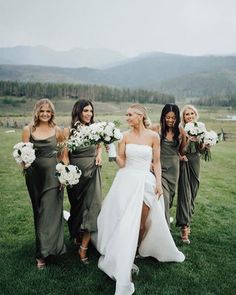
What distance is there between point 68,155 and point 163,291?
125 inches

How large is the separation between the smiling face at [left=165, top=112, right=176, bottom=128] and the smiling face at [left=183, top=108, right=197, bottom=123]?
0.68 m

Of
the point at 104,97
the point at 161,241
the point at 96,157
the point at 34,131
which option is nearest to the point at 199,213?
the point at 161,241

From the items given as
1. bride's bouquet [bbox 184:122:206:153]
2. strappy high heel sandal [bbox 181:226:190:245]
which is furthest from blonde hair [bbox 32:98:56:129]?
strappy high heel sandal [bbox 181:226:190:245]

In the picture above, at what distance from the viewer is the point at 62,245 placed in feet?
23.6

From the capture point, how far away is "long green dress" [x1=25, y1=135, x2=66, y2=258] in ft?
23.0

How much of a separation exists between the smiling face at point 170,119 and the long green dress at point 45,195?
2651 mm

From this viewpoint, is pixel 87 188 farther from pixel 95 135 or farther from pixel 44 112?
pixel 44 112

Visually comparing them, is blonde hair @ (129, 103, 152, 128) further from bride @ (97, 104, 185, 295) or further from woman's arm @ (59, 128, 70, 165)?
woman's arm @ (59, 128, 70, 165)

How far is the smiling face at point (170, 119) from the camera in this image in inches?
321

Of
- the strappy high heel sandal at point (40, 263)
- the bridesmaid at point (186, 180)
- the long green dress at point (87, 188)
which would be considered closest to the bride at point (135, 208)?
the long green dress at point (87, 188)

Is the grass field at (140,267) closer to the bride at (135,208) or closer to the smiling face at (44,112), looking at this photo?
the bride at (135,208)

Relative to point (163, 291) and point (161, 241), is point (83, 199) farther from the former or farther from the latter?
point (163, 291)

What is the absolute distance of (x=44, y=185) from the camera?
23.2ft

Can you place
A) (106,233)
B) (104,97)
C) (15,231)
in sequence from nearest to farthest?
(106,233) < (15,231) < (104,97)
